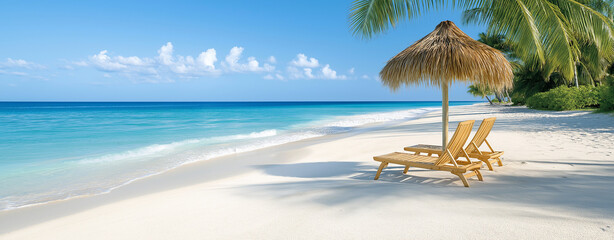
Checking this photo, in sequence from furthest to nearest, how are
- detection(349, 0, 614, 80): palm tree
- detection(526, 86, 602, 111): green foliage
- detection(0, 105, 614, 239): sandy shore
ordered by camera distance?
detection(526, 86, 602, 111): green foliage → detection(349, 0, 614, 80): palm tree → detection(0, 105, 614, 239): sandy shore

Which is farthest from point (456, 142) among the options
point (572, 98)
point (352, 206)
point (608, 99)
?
point (572, 98)

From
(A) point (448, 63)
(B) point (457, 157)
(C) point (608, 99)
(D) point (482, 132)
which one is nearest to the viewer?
(A) point (448, 63)

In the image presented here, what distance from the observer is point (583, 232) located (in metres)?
2.28

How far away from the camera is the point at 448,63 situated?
13.0ft

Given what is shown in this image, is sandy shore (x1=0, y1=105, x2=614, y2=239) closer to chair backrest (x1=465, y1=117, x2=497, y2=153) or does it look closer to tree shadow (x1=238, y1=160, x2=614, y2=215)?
tree shadow (x1=238, y1=160, x2=614, y2=215)

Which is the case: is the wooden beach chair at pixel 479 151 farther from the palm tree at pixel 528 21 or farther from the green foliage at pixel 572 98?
the green foliage at pixel 572 98

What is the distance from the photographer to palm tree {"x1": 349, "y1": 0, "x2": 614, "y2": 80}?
19.0 ft

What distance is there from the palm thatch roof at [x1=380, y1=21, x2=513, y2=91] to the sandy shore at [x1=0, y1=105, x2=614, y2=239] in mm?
1250

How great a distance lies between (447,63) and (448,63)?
0.04 ft

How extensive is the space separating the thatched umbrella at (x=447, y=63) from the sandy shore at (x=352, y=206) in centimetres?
124

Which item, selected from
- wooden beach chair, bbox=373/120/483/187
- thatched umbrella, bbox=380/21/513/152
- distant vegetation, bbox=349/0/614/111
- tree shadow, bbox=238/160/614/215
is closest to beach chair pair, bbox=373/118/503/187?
wooden beach chair, bbox=373/120/483/187

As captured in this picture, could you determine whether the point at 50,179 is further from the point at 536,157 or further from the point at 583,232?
the point at 536,157

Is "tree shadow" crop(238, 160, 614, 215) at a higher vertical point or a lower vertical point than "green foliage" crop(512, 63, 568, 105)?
lower

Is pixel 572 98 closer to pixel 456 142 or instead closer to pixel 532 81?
pixel 532 81
